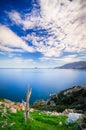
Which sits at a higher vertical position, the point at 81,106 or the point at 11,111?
the point at 11,111

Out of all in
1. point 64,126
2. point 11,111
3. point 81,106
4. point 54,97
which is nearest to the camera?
point 64,126

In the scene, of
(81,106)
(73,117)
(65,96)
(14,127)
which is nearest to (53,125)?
(73,117)

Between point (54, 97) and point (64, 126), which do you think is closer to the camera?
point (64, 126)

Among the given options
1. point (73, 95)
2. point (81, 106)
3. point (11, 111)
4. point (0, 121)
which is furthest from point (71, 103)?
point (0, 121)

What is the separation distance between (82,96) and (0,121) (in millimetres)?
41621

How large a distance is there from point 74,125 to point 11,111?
9.45 metres

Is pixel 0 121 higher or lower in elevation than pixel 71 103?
higher

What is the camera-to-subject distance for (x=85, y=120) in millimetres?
20766

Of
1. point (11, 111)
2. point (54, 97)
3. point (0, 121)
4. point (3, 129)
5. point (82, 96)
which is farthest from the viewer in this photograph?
point (54, 97)

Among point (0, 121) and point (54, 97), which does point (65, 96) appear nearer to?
point (54, 97)

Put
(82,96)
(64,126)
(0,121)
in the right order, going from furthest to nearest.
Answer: (82,96) < (64,126) < (0,121)

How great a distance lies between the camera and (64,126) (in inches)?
878

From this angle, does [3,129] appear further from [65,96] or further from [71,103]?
[65,96]

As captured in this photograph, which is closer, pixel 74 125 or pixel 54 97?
pixel 74 125
